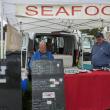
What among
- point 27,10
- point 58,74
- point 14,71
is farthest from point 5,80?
point 27,10

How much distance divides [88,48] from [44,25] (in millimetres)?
11624

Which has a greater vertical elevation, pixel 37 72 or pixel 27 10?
pixel 27 10

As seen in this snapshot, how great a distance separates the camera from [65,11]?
9438 millimetres

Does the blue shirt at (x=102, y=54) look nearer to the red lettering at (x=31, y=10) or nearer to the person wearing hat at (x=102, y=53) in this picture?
the person wearing hat at (x=102, y=53)

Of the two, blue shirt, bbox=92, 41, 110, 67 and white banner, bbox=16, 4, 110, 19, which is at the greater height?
white banner, bbox=16, 4, 110, 19

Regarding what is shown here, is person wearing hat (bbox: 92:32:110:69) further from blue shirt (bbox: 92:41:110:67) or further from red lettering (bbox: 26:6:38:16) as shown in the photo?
red lettering (bbox: 26:6:38:16)

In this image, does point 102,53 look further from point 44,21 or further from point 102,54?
point 44,21

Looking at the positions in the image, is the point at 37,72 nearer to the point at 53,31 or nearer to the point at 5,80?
the point at 5,80

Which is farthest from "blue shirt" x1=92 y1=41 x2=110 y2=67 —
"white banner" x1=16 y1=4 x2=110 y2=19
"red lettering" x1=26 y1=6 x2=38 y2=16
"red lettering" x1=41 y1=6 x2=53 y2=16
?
"red lettering" x1=26 y1=6 x2=38 y2=16

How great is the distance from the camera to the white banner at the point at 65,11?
30.6 ft

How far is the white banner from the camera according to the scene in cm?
932

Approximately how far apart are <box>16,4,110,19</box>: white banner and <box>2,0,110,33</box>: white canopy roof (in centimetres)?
9

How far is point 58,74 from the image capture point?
8.61m

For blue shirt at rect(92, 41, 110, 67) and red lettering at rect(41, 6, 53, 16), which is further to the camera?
blue shirt at rect(92, 41, 110, 67)
